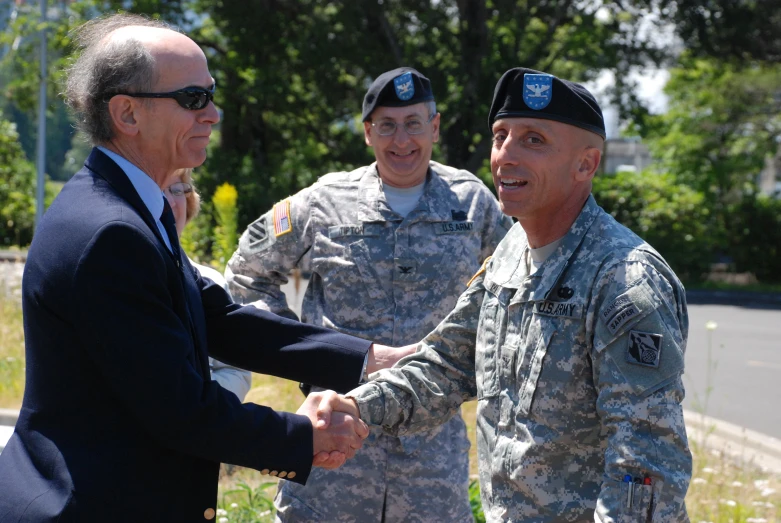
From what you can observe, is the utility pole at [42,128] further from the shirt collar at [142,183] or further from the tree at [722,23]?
the shirt collar at [142,183]

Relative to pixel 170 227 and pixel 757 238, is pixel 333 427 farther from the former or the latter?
pixel 757 238

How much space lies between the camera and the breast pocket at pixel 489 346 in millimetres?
2646

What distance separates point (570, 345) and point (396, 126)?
1800mm

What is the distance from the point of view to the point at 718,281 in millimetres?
20875

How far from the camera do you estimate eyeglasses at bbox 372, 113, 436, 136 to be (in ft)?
13.1

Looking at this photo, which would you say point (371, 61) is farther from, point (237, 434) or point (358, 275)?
point (237, 434)

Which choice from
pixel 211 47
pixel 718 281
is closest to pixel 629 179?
pixel 718 281

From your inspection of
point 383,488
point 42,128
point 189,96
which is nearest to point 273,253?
point 383,488

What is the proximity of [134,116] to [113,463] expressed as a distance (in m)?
0.91

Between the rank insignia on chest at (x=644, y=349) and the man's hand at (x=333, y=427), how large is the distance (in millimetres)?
976

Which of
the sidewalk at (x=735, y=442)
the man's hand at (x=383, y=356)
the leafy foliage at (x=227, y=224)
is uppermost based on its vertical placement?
the man's hand at (x=383, y=356)

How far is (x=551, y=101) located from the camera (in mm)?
2535

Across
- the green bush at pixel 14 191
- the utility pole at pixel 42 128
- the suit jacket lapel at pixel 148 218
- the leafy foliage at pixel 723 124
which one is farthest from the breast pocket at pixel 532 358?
the green bush at pixel 14 191

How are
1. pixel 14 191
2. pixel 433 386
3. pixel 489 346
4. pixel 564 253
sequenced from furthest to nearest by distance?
1. pixel 14 191
2. pixel 433 386
3. pixel 489 346
4. pixel 564 253
